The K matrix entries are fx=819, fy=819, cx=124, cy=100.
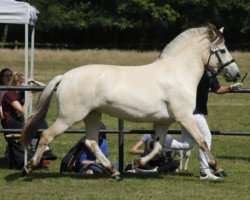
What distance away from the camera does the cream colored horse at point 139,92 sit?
34.6ft

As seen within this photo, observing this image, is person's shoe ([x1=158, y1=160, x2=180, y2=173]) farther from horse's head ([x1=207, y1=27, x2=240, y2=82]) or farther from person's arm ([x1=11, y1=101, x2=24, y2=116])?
person's arm ([x1=11, y1=101, x2=24, y2=116])

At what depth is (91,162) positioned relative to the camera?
11.8m

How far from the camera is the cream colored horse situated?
34.6 ft

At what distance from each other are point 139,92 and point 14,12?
10.4 feet

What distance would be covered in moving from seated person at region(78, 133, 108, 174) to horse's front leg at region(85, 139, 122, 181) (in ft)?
0.87

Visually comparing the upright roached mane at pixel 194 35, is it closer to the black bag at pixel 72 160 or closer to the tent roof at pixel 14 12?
the black bag at pixel 72 160

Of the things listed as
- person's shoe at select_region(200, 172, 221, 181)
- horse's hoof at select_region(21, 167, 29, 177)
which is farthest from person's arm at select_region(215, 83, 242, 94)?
horse's hoof at select_region(21, 167, 29, 177)

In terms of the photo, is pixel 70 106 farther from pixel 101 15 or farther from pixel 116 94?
pixel 101 15

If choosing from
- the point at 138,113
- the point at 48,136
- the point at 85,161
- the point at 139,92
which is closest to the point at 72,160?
the point at 85,161

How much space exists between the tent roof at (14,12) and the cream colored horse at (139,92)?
2.19m

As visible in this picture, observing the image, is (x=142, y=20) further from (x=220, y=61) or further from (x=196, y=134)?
(x=196, y=134)

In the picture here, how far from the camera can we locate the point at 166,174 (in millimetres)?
11680

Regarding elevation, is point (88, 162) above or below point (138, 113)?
below

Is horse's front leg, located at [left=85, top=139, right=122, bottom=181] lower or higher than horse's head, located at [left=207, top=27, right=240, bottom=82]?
lower
